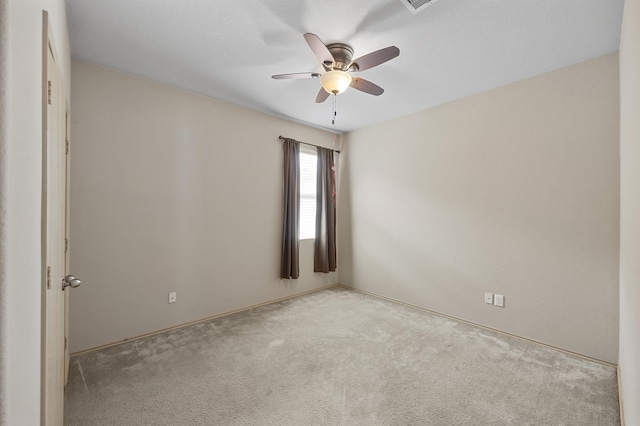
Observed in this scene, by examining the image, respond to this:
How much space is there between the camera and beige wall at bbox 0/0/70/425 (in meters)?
0.55

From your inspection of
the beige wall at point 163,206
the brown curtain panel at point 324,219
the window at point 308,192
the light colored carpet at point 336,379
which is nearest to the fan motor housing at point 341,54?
the beige wall at point 163,206

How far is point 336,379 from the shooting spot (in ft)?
7.04

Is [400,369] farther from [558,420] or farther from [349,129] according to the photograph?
[349,129]

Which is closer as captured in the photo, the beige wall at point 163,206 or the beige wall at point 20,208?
the beige wall at point 20,208

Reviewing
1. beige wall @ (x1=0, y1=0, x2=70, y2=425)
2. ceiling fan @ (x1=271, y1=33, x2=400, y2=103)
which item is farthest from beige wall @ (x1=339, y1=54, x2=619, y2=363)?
beige wall @ (x1=0, y1=0, x2=70, y2=425)

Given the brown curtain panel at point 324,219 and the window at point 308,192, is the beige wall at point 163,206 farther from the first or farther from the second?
the brown curtain panel at point 324,219

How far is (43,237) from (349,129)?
4.09 m

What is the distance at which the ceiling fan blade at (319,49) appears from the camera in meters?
1.83

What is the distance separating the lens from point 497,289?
9.85 ft

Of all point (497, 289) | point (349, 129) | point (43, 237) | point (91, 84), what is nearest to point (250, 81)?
point (91, 84)

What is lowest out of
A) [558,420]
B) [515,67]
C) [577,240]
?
[558,420]

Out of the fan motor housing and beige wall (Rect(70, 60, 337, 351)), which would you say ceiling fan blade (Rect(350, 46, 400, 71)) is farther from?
beige wall (Rect(70, 60, 337, 351))

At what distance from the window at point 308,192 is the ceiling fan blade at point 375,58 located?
7.11 ft

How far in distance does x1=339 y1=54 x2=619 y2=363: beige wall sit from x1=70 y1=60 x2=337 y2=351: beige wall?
176 cm
